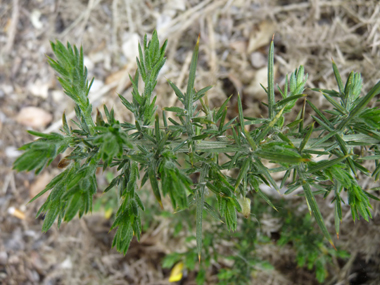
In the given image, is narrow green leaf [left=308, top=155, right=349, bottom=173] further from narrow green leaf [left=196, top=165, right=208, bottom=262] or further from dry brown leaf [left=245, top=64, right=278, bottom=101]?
dry brown leaf [left=245, top=64, right=278, bottom=101]

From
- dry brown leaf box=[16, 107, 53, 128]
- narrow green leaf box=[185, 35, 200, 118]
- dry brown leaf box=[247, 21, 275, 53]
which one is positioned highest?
narrow green leaf box=[185, 35, 200, 118]

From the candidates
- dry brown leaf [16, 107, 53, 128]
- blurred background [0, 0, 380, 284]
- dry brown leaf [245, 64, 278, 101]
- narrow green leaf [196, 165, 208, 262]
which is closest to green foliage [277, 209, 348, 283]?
blurred background [0, 0, 380, 284]

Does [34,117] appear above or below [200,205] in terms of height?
below

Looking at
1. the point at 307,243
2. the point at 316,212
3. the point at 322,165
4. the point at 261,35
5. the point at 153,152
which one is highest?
the point at 153,152

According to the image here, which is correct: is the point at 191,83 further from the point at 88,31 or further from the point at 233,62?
the point at 88,31

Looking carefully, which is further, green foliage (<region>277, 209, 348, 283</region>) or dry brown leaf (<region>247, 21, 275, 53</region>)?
dry brown leaf (<region>247, 21, 275, 53</region>)

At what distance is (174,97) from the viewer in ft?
10.8

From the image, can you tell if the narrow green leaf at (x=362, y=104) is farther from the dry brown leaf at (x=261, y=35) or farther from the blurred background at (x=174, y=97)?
the dry brown leaf at (x=261, y=35)

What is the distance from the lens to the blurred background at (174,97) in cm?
266

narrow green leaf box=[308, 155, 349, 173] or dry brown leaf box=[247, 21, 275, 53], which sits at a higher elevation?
narrow green leaf box=[308, 155, 349, 173]

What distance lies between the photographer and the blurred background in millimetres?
2658

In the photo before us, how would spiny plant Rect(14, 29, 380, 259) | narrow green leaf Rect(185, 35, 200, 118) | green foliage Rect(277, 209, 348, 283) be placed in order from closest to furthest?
spiny plant Rect(14, 29, 380, 259), narrow green leaf Rect(185, 35, 200, 118), green foliage Rect(277, 209, 348, 283)

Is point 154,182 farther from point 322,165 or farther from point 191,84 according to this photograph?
point 322,165

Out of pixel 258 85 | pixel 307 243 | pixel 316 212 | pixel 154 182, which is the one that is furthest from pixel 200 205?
pixel 258 85
